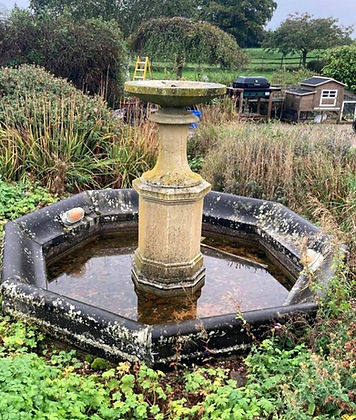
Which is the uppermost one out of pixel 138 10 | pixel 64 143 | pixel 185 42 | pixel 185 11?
pixel 185 11

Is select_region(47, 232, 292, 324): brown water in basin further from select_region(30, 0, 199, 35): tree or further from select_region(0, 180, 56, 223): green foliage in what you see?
select_region(30, 0, 199, 35): tree

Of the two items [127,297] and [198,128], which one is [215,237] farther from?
[198,128]

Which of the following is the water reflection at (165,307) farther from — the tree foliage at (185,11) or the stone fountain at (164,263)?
the tree foliage at (185,11)

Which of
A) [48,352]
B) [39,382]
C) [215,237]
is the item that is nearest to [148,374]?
[39,382]

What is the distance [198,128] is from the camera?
767 cm

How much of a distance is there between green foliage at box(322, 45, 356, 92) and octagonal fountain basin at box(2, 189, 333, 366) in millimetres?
15179

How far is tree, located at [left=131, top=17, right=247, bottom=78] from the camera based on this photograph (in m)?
16.2

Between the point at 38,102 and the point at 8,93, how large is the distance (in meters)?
0.77

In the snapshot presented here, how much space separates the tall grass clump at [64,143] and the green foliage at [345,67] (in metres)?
13.9

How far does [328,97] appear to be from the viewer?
13.9 metres

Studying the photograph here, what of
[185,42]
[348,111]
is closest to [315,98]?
[348,111]

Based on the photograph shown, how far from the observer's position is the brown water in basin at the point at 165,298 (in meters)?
3.17

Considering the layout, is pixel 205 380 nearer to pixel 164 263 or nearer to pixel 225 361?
pixel 225 361

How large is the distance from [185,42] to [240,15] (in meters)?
14.0
